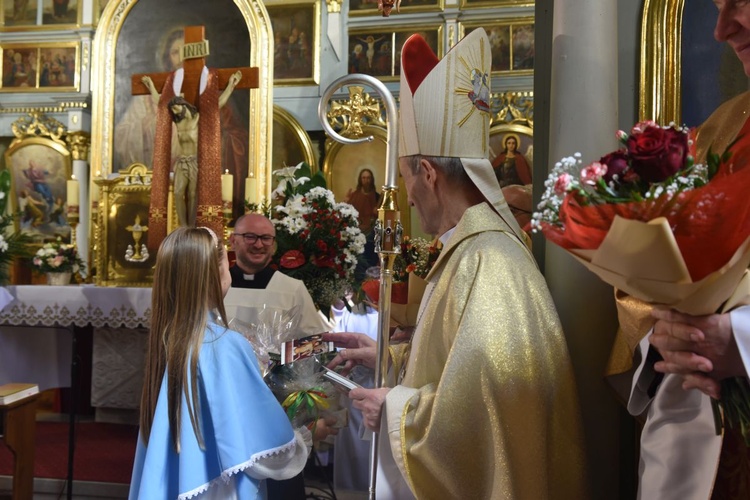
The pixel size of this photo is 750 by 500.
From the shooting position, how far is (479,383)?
5.92 feet

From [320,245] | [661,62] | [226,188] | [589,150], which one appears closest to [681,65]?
[661,62]

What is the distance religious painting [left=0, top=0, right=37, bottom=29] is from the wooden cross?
4.60 metres

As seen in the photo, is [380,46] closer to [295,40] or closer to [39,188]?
[295,40]

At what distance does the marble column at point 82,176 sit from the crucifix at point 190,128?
3.02m

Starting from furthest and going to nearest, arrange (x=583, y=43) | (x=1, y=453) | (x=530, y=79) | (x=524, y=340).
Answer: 1. (x=530, y=79)
2. (x=1, y=453)
3. (x=583, y=43)
4. (x=524, y=340)

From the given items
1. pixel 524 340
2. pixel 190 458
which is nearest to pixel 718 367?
pixel 524 340

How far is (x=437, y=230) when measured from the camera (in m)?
2.21

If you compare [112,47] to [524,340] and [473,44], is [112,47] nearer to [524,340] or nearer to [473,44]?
[473,44]

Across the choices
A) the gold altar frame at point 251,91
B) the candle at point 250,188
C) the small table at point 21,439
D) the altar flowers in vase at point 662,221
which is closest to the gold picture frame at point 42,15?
the gold altar frame at point 251,91

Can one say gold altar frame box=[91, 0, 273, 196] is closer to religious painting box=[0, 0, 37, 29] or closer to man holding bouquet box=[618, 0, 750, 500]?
religious painting box=[0, 0, 37, 29]

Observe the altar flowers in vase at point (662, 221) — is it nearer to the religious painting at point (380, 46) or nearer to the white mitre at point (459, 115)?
the white mitre at point (459, 115)

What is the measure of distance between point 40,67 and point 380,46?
496 centimetres

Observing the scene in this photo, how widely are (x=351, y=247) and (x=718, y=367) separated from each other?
3459mm

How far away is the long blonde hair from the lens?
7.99 feet
